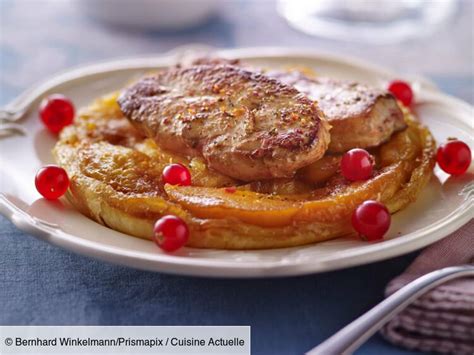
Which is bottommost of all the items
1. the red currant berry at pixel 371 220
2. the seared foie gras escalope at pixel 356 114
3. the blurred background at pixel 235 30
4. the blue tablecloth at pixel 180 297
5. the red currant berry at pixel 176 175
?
the blurred background at pixel 235 30

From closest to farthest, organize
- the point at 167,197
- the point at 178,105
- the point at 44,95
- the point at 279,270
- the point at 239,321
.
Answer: the point at 279,270, the point at 239,321, the point at 167,197, the point at 178,105, the point at 44,95

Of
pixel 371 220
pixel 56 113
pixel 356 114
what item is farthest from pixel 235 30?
pixel 371 220

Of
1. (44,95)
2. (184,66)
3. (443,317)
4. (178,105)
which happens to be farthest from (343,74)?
(443,317)

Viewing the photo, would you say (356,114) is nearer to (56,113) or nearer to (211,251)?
(211,251)

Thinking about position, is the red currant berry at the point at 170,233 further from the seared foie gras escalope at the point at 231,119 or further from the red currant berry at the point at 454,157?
the red currant berry at the point at 454,157

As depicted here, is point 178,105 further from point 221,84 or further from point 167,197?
point 167,197

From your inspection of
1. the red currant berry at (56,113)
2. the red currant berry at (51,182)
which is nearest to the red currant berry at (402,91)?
the red currant berry at (56,113)

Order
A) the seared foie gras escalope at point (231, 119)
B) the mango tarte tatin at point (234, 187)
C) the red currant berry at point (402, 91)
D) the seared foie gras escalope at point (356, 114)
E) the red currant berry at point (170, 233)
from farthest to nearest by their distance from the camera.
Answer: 1. the red currant berry at point (402, 91)
2. the seared foie gras escalope at point (356, 114)
3. the seared foie gras escalope at point (231, 119)
4. the mango tarte tatin at point (234, 187)
5. the red currant berry at point (170, 233)
